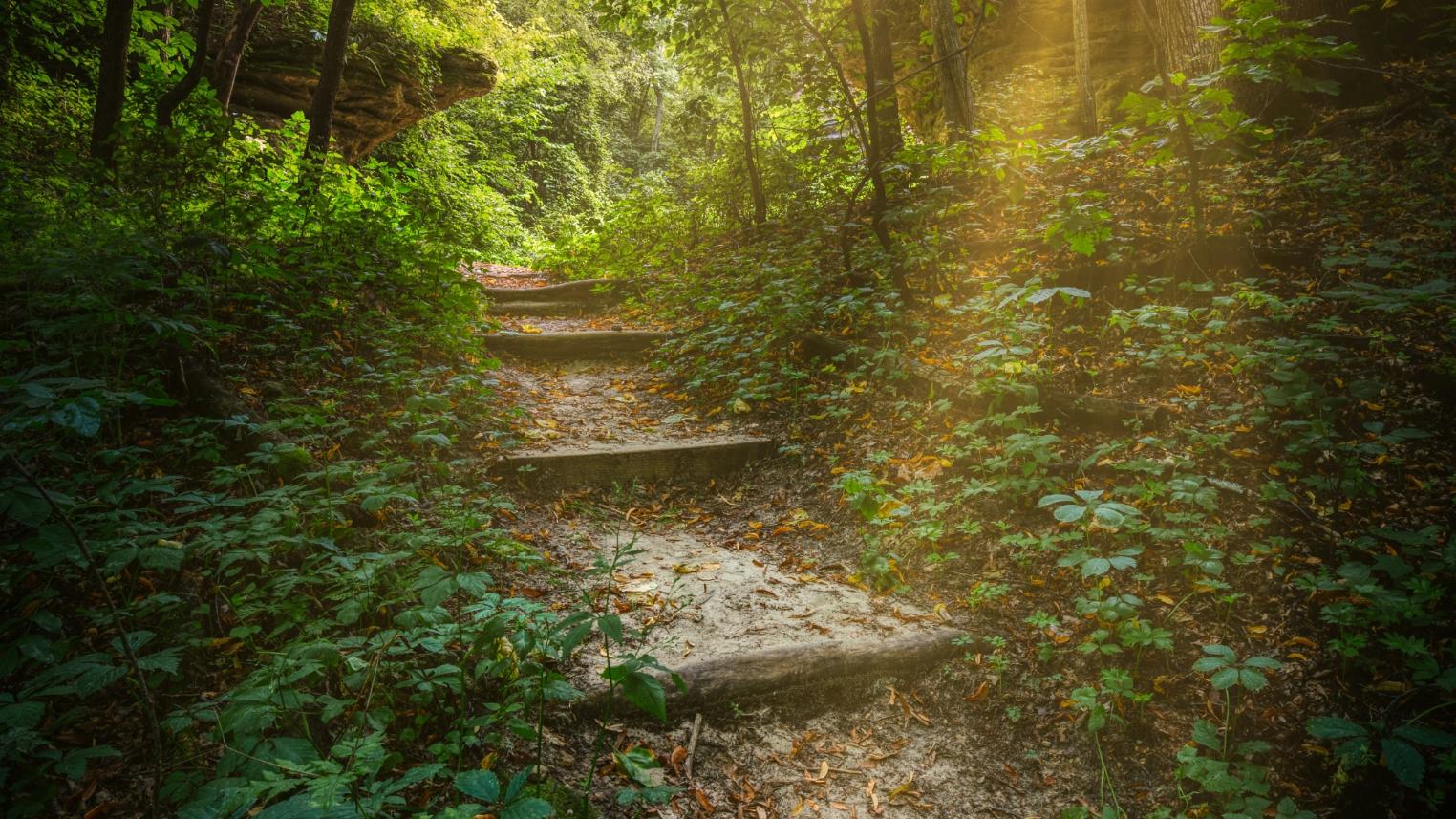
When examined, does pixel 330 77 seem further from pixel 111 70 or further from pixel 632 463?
pixel 632 463

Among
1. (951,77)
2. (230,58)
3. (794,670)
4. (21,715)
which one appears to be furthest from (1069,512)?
(230,58)

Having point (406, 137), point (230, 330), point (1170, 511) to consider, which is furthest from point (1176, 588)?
point (406, 137)

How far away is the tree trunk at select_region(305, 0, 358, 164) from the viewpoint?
6906 mm

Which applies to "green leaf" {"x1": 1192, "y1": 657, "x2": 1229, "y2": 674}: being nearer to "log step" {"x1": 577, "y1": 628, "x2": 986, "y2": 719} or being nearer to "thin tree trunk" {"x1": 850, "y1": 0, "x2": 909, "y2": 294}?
"log step" {"x1": 577, "y1": 628, "x2": 986, "y2": 719}

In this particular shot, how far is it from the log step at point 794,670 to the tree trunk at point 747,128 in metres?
7.10

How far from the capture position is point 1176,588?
2611 mm

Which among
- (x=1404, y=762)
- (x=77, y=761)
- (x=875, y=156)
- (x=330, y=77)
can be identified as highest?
(x=330, y=77)

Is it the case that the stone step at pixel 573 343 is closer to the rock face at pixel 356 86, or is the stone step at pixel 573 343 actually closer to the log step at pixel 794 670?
the log step at pixel 794 670

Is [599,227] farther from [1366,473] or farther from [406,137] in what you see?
[1366,473]

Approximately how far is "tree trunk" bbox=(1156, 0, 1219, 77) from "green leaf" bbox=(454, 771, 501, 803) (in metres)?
9.05

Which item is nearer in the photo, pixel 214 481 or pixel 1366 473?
pixel 214 481

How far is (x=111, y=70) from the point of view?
17.2 ft

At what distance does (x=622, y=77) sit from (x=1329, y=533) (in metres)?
27.8

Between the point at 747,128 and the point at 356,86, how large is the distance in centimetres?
767
